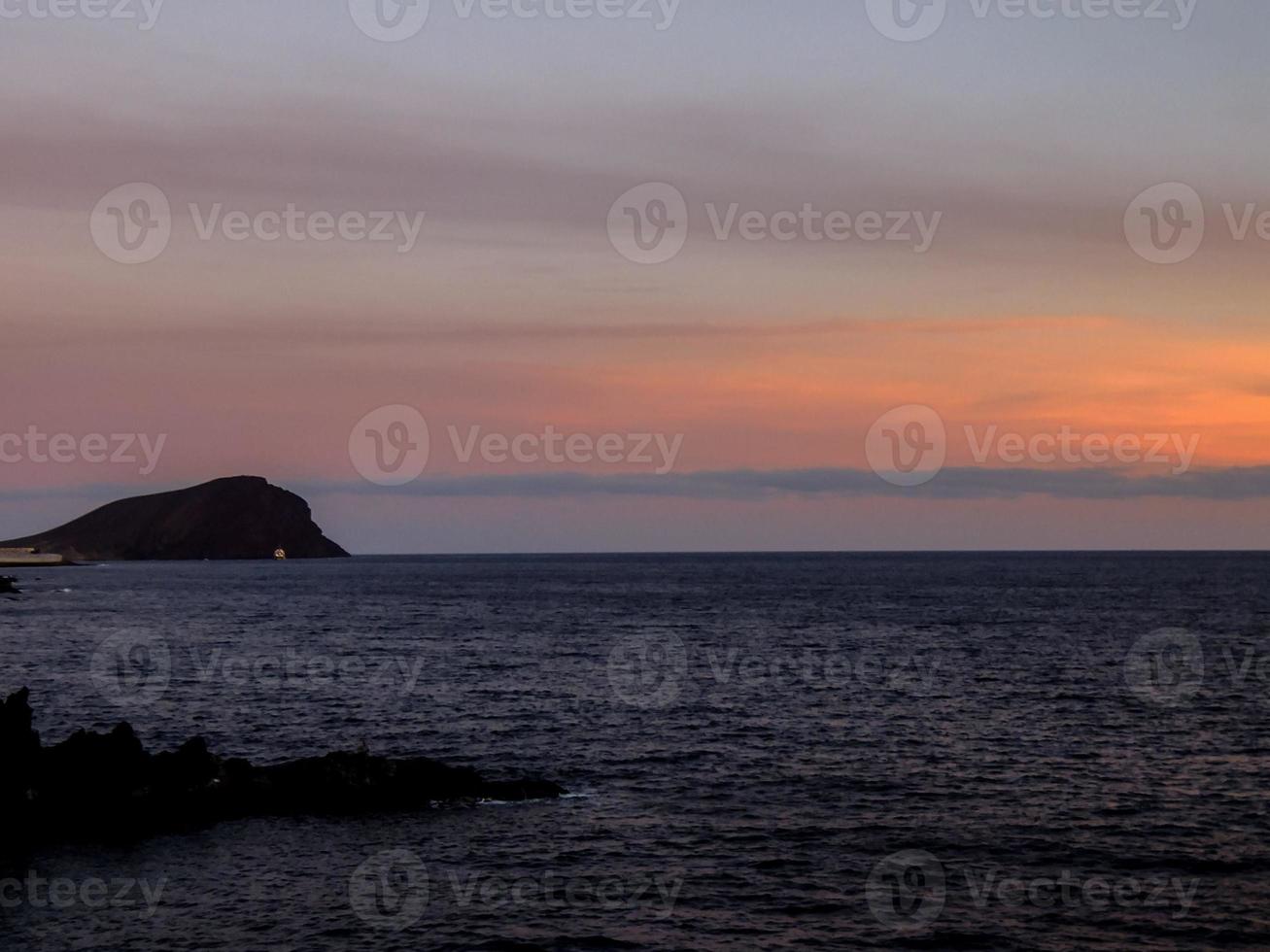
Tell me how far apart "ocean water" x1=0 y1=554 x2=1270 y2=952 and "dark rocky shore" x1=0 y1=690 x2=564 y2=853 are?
6.07 feet

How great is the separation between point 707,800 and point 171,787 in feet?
66.8

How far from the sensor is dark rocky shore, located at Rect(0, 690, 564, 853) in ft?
140

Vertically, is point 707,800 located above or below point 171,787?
below

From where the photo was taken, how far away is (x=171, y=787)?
1738 inches

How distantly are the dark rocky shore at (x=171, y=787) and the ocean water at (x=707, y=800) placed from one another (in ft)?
6.07

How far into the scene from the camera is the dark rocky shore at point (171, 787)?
4256cm

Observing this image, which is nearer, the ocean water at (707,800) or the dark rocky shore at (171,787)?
the ocean water at (707,800)

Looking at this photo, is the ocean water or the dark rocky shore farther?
the dark rocky shore

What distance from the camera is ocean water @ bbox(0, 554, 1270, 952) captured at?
1302 inches

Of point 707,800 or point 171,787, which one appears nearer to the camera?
point 171,787

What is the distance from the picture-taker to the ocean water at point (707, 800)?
33.1 meters

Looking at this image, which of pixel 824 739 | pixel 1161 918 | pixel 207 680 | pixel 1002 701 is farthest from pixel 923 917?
pixel 207 680

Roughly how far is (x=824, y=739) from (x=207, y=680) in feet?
142

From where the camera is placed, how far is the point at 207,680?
79.3 meters
